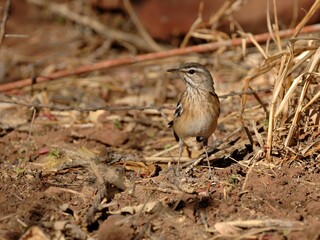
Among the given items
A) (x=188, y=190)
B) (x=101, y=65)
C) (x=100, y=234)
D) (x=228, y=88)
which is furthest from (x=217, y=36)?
(x=100, y=234)

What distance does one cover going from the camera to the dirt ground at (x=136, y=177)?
4961 millimetres

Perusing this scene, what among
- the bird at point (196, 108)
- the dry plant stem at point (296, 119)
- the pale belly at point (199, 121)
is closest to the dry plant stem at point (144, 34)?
→ the bird at point (196, 108)

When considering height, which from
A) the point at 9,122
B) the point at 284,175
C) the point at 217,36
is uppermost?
the point at 217,36

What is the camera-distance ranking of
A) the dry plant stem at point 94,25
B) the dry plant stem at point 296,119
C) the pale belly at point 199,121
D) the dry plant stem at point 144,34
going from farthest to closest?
the dry plant stem at point 94,25
the dry plant stem at point 144,34
the pale belly at point 199,121
the dry plant stem at point 296,119

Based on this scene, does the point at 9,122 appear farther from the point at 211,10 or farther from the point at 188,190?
the point at 211,10

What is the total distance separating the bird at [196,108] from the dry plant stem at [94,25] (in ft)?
14.0

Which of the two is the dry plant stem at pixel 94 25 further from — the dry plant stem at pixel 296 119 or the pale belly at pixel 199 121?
the dry plant stem at pixel 296 119

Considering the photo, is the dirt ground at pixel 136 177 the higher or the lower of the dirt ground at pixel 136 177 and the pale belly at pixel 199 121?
the lower

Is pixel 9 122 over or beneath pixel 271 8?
beneath

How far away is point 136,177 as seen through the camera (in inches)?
239

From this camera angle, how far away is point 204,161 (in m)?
6.46

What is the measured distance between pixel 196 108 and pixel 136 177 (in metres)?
0.98

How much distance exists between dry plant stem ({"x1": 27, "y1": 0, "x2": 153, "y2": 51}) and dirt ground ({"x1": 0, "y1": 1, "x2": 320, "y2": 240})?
1.50m

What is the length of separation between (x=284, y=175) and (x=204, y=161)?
1016mm
